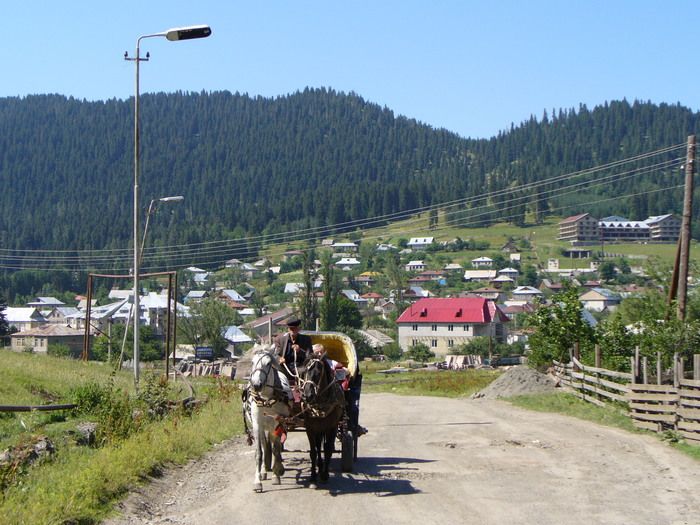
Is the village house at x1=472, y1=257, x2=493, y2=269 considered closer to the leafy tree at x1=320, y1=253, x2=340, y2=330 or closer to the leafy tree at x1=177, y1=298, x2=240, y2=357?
the leafy tree at x1=177, y1=298, x2=240, y2=357

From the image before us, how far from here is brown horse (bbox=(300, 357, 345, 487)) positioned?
11.3m

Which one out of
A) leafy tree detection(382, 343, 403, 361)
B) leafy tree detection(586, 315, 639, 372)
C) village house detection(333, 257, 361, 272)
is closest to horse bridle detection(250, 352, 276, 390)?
leafy tree detection(586, 315, 639, 372)

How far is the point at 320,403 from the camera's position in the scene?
11.4 m

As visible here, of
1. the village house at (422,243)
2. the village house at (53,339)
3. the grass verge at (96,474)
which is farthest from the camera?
the village house at (422,243)

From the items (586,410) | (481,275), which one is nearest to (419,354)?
(586,410)

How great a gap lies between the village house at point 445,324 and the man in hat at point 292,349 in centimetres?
8103

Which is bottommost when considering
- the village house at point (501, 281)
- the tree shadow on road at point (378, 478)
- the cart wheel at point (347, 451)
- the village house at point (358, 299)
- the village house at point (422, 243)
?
the village house at point (358, 299)

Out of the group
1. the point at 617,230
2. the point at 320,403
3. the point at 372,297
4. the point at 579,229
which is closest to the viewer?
the point at 320,403

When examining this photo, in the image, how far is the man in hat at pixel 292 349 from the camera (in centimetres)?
1205

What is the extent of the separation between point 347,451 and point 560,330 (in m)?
21.1

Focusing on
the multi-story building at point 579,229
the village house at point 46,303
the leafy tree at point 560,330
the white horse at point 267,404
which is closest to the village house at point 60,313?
the village house at point 46,303

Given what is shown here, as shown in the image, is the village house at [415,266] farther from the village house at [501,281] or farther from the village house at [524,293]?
the village house at [524,293]

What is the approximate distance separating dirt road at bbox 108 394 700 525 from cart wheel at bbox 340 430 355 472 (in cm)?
20

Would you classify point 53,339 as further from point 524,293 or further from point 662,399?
point 524,293
